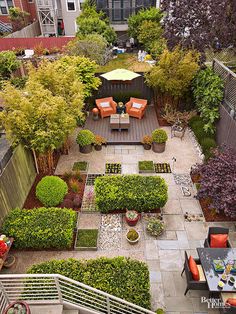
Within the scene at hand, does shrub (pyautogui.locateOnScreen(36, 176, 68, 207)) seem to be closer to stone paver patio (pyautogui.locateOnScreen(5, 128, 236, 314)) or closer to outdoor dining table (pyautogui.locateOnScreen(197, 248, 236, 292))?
stone paver patio (pyautogui.locateOnScreen(5, 128, 236, 314))

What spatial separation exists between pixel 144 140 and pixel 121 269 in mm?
7076

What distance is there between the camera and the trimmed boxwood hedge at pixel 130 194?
820 cm

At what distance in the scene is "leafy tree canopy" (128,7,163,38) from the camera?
87.8ft

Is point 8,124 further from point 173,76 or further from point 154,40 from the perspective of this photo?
point 154,40

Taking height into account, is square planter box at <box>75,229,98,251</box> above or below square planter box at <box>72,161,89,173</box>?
above

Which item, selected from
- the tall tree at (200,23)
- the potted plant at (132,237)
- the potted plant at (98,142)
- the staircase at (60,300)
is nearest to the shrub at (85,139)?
the potted plant at (98,142)

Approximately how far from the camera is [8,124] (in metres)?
8.61

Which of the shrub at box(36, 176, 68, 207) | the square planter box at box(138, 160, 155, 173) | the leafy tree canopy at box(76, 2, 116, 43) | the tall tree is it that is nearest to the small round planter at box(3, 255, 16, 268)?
the shrub at box(36, 176, 68, 207)

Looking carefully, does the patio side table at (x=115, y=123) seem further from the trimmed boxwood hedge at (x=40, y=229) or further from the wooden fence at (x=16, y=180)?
the trimmed boxwood hedge at (x=40, y=229)

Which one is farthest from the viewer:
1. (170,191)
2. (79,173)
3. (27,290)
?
(79,173)

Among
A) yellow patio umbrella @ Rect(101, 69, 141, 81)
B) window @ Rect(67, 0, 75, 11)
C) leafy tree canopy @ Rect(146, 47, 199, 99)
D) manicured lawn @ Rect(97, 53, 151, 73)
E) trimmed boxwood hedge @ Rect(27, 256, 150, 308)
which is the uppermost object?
window @ Rect(67, 0, 75, 11)

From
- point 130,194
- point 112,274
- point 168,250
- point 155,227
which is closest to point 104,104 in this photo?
point 130,194

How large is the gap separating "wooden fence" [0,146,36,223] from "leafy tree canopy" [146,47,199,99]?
8.08 metres

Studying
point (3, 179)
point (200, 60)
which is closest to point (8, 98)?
point (3, 179)
